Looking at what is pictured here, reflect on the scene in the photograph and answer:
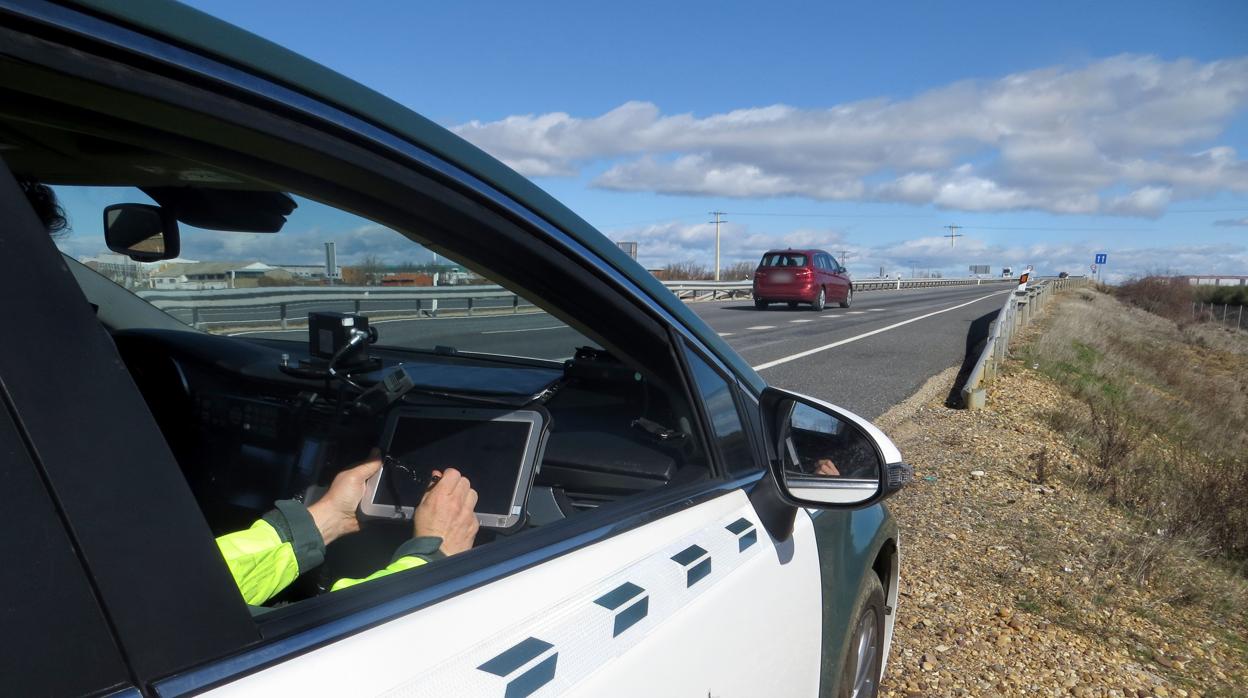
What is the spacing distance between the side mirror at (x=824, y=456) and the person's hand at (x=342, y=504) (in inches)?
34.7

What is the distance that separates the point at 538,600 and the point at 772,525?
798mm

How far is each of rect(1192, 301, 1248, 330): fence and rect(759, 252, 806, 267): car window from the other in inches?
1195

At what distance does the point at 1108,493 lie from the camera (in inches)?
256

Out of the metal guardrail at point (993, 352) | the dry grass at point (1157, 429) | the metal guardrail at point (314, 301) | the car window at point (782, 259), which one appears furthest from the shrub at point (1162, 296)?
the metal guardrail at point (314, 301)

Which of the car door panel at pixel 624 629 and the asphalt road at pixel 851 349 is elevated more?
the car door panel at pixel 624 629

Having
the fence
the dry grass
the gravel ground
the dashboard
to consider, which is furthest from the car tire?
the fence

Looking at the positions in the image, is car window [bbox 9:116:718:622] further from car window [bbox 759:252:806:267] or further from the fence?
the fence

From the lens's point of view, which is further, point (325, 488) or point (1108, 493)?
point (1108, 493)

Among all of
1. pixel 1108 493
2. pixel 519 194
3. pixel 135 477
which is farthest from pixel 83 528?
pixel 1108 493

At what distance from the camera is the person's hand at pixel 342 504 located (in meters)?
1.72

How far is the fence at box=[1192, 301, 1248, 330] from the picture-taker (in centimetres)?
4609

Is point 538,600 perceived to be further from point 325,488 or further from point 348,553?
point 325,488

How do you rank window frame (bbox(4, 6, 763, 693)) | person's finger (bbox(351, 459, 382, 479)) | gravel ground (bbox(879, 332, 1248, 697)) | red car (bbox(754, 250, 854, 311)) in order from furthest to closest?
red car (bbox(754, 250, 854, 311))
gravel ground (bbox(879, 332, 1248, 697))
person's finger (bbox(351, 459, 382, 479))
window frame (bbox(4, 6, 763, 693))

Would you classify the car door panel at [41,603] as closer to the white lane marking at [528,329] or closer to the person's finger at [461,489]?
the person's finger at [461,489]
